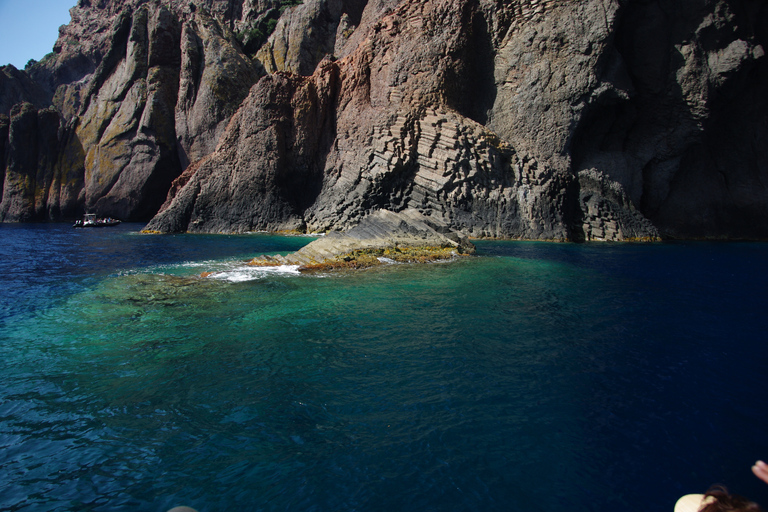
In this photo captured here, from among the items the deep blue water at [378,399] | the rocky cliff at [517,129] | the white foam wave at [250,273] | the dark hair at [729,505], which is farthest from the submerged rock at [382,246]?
Result: the dark hair at [729,505]

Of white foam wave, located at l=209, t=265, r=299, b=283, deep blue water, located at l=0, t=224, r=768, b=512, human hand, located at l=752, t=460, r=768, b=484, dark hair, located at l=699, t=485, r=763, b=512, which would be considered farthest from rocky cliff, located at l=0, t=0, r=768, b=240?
dark hair, located at l=699, t=485, r=763, b=512

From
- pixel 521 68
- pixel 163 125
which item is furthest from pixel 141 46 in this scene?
pixel 521 68

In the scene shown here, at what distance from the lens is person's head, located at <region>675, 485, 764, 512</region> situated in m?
2.69

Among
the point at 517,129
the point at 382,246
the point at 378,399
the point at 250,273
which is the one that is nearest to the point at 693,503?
the point at 378,399

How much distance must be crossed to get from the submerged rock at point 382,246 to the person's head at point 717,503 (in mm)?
14666

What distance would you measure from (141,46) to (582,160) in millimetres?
54302

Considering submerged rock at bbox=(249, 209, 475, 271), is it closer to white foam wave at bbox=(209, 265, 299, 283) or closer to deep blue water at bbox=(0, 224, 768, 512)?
white foam wave at bbox=(209, 265, 299, 283)

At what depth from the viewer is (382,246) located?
1992 cm

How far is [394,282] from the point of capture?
47.1ft

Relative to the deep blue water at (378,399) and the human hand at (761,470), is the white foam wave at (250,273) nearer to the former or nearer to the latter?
the deep blue water at (378,399)

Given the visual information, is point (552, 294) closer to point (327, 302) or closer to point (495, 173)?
point (327, 302)

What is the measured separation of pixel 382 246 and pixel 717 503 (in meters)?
17.4

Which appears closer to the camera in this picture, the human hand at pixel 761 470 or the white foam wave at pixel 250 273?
the human hand at pixel 761 470

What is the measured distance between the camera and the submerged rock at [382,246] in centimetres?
1817
